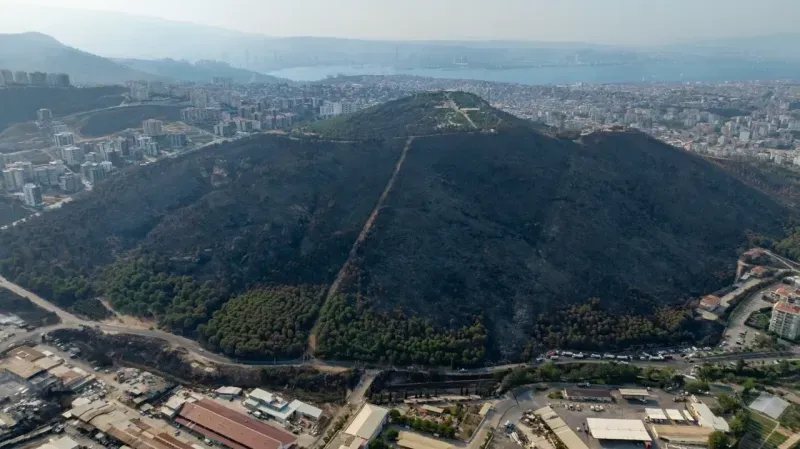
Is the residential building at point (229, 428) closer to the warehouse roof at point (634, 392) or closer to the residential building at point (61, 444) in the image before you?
the residential building at point (61, 444)

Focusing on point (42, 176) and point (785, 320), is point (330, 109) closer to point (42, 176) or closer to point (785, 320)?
point (42, 176)

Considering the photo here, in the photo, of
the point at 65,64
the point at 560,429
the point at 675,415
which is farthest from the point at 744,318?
the point at 65,64

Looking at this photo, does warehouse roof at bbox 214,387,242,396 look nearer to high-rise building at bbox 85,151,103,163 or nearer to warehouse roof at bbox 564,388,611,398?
warehouse roof at bbox 564,388,611,398

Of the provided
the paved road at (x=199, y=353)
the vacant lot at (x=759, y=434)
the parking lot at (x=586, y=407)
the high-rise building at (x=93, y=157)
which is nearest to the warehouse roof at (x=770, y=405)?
the vacant lot at (x=759, y=434)

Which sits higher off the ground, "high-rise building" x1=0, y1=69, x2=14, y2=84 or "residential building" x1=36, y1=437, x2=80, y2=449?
"high-rise building" x1=0, y1=69, x2=14, y2=84

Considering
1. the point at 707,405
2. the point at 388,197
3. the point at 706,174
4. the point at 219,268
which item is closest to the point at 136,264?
the point at 219,268

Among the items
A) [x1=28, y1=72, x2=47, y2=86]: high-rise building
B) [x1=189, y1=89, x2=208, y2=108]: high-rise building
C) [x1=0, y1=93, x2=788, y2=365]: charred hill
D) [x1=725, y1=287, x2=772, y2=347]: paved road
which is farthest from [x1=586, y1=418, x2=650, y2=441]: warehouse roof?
[x1=28, y1=72, x2=47, y2=86]: high-rise building

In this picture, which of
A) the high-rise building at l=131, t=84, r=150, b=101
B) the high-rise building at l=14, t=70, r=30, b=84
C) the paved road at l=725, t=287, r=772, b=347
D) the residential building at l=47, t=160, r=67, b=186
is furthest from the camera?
the high-rise building at l=131, t=84, r=150, b=101
